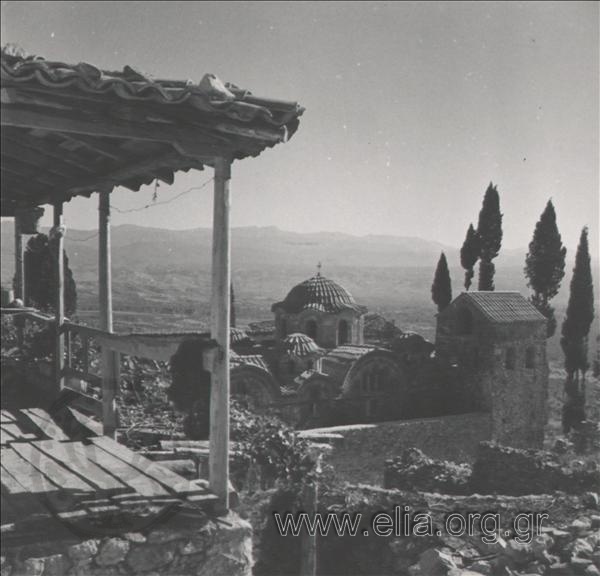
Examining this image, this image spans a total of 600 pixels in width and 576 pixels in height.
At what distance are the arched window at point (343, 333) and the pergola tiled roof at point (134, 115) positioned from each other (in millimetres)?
24421

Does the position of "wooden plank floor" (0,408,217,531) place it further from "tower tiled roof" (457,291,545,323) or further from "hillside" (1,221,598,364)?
"hillside" (1,221,598,364)

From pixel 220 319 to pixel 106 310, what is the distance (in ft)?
7.36

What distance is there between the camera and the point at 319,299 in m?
29.6

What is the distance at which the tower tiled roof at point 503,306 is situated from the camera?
2600cm

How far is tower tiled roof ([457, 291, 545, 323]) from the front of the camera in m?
26.0

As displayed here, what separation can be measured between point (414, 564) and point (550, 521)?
2589 millimetres

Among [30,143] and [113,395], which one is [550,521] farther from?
[30,143]

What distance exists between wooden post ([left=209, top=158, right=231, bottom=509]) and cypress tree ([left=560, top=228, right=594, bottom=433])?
85.9ft

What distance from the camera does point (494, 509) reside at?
1274 centimetres

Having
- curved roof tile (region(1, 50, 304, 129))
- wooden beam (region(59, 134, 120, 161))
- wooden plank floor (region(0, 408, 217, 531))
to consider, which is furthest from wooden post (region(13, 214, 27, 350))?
curved roof tile (region(1, 50, 304, 129))

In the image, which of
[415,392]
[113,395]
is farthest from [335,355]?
[113,395]

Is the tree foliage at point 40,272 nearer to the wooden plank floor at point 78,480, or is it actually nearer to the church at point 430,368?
the church at point 430,368

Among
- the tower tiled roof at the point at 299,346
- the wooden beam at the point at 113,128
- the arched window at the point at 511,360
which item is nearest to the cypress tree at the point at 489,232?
the arched window at the point at 511,360

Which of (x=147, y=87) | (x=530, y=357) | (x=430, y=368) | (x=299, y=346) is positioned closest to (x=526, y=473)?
(x=430, y=368)
